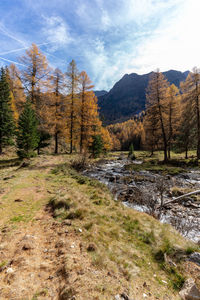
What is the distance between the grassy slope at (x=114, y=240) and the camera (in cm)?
262

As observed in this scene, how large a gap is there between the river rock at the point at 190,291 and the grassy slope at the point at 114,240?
0.50 feet

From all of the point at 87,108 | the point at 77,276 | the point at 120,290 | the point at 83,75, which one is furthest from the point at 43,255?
the point at 83,75

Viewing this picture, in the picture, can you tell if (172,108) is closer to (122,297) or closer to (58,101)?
(58,101)

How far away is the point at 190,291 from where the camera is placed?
2527mm

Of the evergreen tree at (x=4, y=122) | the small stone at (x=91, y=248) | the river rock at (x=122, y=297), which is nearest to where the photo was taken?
the river rock at (x=122, y=297)

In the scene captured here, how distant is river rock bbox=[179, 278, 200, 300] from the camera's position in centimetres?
241

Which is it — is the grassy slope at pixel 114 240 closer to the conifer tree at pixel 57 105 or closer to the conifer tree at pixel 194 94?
the conifer tree at pixel 57 105

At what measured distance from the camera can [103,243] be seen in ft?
12.6

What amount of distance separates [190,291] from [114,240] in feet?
6.79

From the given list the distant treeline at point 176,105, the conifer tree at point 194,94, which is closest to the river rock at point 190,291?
the distant treeline at point 176,105

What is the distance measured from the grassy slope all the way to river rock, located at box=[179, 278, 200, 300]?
15cm

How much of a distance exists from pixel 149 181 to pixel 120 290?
10643mm

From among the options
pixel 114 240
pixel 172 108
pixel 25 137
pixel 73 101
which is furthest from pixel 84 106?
pixel 114 240

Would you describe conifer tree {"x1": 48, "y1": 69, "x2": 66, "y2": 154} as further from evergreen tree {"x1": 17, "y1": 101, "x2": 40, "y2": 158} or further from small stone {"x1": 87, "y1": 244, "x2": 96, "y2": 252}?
small stone {"x1": 87, "y1": 244, "x2": 96, "y2": 252}
